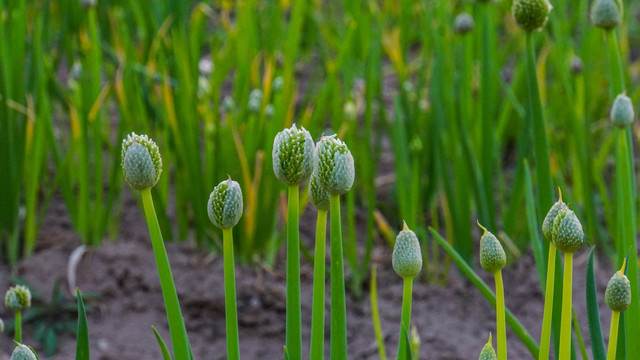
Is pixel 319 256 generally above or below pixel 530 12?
below

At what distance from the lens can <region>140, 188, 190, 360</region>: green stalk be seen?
87cm

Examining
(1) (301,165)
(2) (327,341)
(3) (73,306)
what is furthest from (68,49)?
(1) (301,165)

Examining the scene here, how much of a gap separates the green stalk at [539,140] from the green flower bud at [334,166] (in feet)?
1.64

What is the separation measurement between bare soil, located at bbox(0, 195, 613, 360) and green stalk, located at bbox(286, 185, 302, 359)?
82cm

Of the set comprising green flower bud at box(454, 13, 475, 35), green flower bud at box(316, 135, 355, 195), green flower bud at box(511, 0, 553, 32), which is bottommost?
green flower bud at box(316, 135, 355, 195)

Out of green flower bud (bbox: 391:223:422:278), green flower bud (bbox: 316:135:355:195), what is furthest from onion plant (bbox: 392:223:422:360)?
green flower bud (bbox: 316:135:355:195)

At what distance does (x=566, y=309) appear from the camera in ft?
3.00

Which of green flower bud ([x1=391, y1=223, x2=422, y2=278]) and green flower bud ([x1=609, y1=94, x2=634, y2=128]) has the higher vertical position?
green flower bud ([x1=609, y1=94, x2=634, y2=128])

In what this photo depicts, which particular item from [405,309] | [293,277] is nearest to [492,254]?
[405,309]

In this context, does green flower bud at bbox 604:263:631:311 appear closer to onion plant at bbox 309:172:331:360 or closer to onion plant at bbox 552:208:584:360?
onion plant at bbox 552:208:584:360

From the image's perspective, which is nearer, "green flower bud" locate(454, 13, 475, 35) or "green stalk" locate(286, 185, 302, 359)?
"green stalk" locate(286, 185, 302, 359)

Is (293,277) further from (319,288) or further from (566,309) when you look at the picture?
(566,309)

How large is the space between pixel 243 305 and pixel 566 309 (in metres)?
1.16

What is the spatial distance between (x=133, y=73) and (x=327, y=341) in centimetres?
89
